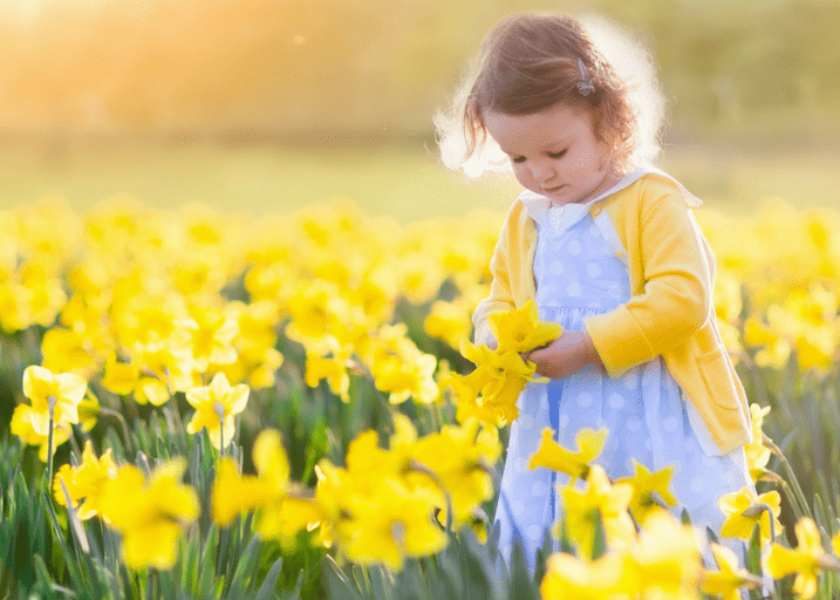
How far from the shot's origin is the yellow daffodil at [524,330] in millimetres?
1312

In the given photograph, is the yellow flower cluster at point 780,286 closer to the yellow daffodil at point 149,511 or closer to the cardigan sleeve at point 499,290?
the cardigan sleeve at point 499,290

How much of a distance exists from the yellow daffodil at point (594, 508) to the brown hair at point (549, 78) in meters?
0.73

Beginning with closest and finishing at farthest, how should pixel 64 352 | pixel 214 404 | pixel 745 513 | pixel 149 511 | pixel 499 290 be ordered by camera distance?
pixel 149 511 → pixel 745 513 → pixel 214 404 → pixel 499 290 → pixel 64 352

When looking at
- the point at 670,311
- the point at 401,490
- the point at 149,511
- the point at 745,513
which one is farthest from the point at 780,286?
the point at 149,511

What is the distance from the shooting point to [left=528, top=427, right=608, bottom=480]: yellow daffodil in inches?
41.6

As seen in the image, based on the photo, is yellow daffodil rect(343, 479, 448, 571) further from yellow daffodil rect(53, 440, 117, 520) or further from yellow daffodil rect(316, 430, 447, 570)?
yellow daffodil rect(53, 440, 117, 520)

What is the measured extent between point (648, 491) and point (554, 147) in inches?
25.5

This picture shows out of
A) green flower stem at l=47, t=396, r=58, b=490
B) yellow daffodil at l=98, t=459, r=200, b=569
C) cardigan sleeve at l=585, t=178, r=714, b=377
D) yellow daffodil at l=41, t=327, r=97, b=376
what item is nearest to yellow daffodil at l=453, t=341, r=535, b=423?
cardigan sleeve at l=585, t=178, r=714, b=377

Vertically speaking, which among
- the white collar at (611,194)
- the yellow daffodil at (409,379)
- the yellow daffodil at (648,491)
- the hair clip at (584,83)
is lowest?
the yellow daffodil at (648,491)

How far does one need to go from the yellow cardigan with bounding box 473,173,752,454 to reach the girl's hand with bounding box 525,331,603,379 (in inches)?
1.0

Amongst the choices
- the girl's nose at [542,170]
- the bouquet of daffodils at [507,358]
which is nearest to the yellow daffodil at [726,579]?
the bouquet of daffodils at [507,358]

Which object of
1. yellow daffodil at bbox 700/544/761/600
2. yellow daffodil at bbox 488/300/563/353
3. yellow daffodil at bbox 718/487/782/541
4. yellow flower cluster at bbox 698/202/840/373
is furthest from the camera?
yellow flower cluster at bbox 698/202/840/373

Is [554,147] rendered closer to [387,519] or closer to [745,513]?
[745,513]

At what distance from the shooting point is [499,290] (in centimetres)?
175
